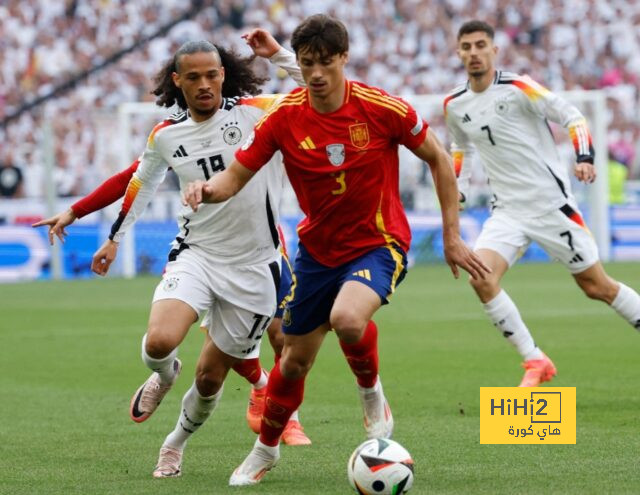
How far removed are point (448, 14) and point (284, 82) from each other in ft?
16.0

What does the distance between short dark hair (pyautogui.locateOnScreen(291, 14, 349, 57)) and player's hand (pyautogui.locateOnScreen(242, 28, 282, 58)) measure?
115 cm

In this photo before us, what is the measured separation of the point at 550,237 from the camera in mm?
9742

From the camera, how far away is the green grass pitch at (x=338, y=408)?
21.0 feet

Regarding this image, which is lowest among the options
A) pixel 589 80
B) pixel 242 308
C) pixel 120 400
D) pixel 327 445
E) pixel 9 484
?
pixel 589 80

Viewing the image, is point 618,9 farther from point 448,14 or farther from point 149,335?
point 149,335

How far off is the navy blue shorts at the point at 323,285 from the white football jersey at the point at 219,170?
610 mm

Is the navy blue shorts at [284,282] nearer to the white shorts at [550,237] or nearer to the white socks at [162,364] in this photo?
the white socks at [162,364]

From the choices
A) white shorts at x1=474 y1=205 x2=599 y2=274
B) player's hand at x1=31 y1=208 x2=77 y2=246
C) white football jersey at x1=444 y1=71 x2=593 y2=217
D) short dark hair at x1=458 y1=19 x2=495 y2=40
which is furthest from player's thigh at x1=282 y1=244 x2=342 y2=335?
short dark hair at x1=458 y1=19 x2=495 y2=40

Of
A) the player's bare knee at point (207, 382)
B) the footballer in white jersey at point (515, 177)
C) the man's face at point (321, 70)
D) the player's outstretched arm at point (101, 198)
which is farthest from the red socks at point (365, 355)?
the footballer in white jersey at point (515, 177)

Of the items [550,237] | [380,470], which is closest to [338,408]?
[550,237]

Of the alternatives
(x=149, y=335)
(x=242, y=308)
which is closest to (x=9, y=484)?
(x=149, y=335)

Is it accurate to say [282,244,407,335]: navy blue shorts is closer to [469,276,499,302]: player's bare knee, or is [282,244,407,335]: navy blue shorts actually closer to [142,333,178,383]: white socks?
[142,333,178,383]: white socks

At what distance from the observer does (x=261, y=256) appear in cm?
712

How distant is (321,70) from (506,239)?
398 cm
